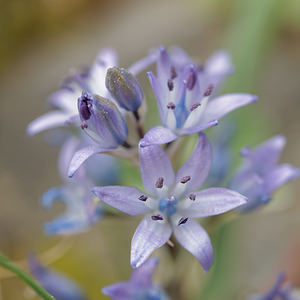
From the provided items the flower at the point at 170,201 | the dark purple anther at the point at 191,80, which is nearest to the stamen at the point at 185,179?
the flower at the point at 170,201

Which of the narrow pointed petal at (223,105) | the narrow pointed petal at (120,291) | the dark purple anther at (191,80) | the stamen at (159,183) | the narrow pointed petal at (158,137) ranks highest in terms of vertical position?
the dark purple anther at (191,80)

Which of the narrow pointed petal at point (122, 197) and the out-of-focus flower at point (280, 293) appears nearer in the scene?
the narrow pointed petal at point (122, 197)

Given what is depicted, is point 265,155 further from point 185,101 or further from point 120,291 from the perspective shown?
point 120,291

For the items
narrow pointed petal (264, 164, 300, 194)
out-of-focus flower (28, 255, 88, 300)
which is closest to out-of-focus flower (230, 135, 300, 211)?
narrow pointed petal (264, 164, 300, 194)

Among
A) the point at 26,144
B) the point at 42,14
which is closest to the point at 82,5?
the point at 42,14

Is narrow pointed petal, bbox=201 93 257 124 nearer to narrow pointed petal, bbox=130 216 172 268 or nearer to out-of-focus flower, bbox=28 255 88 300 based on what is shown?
narrow pointed petal, bbox=130 216 172 268

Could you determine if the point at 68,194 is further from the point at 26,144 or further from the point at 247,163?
the point at 26,144

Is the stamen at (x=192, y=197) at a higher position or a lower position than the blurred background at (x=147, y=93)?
lower

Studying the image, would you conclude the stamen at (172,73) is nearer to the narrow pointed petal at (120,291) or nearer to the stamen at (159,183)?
the stamen at (159,183)
